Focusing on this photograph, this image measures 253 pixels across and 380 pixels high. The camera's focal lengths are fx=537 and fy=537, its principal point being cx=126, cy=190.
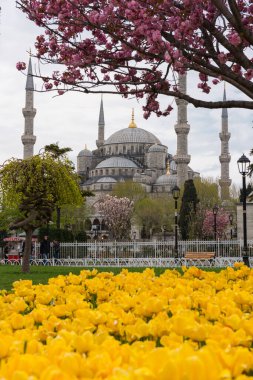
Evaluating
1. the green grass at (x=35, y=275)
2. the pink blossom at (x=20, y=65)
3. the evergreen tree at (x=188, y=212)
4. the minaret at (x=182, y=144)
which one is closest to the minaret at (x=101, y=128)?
the minaret at (x=182, y=144)

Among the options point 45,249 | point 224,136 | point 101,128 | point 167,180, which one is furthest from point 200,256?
point 101,128

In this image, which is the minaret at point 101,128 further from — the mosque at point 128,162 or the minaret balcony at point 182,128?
the minaret balcony at point 182,128

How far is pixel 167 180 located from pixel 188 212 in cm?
3817

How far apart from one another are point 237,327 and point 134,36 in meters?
5.57

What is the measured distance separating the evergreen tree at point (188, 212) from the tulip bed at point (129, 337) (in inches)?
1208

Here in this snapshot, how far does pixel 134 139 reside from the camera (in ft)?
286

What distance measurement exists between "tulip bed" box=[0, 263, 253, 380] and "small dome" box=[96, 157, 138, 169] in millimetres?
74835

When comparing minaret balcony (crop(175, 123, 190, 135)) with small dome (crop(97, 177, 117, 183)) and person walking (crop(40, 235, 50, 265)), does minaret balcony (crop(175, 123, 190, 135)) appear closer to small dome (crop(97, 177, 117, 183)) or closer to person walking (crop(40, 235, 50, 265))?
small dome (crop(97, 177, 117, 183))

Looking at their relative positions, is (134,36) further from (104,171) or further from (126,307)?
(104,171)

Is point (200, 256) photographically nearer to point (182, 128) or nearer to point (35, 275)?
point (35, 275)

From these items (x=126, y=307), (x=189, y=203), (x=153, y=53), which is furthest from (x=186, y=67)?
(x=189, y=203)

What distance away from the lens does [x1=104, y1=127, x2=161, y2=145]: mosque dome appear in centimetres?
8688

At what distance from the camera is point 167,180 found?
2931 inches

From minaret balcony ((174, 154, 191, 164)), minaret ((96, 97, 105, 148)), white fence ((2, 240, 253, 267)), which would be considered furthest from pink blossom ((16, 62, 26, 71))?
minaret ((96, 97, 105, 148))
